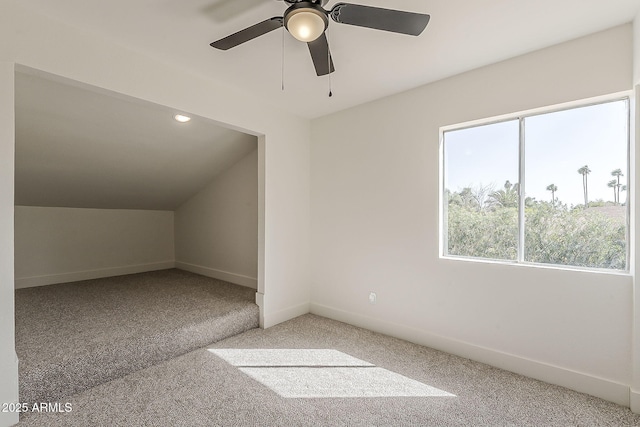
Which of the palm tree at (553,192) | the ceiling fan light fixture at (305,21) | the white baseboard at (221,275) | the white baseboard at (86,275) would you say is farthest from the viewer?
the white baseboard at (221,275)

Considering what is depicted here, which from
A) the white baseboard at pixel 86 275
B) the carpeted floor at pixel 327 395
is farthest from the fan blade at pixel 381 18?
the white baseboard at pixel 86 275

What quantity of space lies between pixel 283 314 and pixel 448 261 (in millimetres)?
1934

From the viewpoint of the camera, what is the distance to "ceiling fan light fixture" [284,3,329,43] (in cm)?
140

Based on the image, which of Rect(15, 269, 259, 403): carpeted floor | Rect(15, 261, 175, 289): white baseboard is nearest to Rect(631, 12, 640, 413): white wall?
Rect(15, 269, 259, 403): carpeted floor

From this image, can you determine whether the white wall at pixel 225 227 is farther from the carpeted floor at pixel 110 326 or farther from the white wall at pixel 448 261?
the white wall at pixel 448 261

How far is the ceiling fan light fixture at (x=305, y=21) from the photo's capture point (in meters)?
1.40

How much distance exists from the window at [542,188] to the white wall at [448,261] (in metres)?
0.16

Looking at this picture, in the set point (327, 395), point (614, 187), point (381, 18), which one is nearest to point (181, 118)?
point (381, 18)

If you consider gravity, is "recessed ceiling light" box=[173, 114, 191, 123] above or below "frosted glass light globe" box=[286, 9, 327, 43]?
above

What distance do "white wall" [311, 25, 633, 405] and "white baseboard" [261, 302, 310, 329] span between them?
0.14 meters

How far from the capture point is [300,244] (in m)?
3.73

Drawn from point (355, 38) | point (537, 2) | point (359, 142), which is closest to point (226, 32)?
point (355, 38)

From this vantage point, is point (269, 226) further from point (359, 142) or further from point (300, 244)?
point (359, 142)

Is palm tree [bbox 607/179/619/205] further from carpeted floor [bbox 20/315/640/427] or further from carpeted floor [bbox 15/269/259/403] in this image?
carpeted floor [bbox 15/269/259/403]
